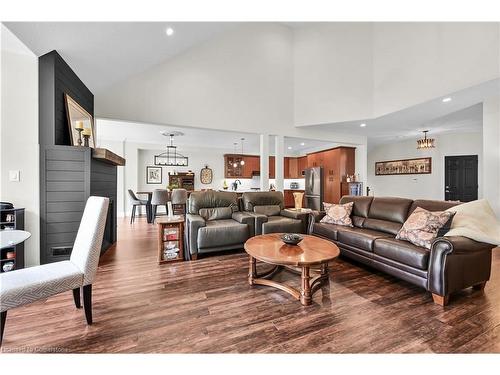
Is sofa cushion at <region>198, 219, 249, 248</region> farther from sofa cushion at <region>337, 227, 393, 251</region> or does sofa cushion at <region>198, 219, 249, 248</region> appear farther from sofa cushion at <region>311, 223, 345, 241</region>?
sofa cushion at <region>337, 227, 393, 251</region>

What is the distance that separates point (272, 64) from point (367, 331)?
568 centimetres

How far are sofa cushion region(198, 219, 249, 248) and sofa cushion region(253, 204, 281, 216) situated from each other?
74 centimetres

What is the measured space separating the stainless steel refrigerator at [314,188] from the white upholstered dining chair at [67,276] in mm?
5038

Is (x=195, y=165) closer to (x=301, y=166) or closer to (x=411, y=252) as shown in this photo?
(x=301, y=166)

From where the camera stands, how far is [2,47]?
8.05 ft

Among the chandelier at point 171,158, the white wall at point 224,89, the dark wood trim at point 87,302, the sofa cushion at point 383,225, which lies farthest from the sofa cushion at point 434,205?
the chandelier at point 171,158

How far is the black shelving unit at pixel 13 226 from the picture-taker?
2.40 metres

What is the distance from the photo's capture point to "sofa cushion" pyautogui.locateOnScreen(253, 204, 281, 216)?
4398 mm

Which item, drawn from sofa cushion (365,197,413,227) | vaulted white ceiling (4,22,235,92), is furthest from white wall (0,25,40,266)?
sofa cushion (365,197,413,227)

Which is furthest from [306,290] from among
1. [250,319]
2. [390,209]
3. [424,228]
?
[390,209]

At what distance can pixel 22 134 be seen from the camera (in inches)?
102

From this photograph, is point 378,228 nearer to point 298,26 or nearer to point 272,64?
point 272,64

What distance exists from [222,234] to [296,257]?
1599 millimetres
